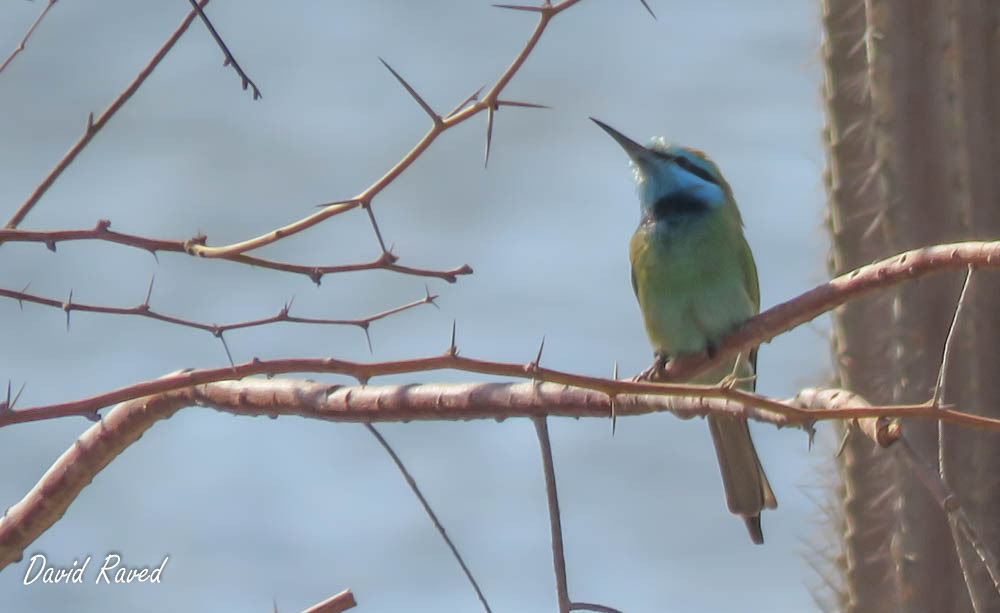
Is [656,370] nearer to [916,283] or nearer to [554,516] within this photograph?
[916,283]

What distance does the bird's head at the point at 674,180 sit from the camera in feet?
10.4

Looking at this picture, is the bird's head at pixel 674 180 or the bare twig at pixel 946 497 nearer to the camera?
the bare twig at pixel 946 497

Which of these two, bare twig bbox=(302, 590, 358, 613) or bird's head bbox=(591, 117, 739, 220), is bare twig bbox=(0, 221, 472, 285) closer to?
bare twig bbox=(302, 590, 358, 613)

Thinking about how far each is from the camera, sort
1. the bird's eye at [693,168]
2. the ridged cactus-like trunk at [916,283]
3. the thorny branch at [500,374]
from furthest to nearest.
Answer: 1. the bird's eye at [693,168]
2. the ridged cactus-like trunk at [916,283]
3. the thorny branch at [500,374]

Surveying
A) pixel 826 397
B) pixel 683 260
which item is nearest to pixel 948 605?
pixel 683 260

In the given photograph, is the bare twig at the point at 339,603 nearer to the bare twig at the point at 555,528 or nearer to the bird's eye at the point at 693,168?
the bare twig at the point at 555,528

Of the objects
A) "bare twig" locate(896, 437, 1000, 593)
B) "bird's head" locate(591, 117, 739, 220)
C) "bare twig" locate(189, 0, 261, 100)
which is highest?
"bird's head" locate(591, 117, 739, 220)

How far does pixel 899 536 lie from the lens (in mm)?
2598

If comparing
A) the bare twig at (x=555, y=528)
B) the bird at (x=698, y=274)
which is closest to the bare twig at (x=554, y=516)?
the bare twig at (x=555, y=528)

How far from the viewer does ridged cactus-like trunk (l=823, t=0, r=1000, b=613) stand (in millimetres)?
2564

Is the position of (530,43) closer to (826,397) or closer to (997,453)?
(826,397)

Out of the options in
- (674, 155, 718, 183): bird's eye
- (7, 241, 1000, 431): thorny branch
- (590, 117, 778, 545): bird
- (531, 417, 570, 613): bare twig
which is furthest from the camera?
(674, 155, 718, 183): bird's eye

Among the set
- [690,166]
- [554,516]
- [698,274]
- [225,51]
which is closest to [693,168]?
[690,166]

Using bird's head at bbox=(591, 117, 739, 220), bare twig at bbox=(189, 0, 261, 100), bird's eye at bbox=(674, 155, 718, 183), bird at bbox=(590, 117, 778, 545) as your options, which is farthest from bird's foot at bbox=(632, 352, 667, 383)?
bare twig at bbox=(189, 0, 261, 100)
